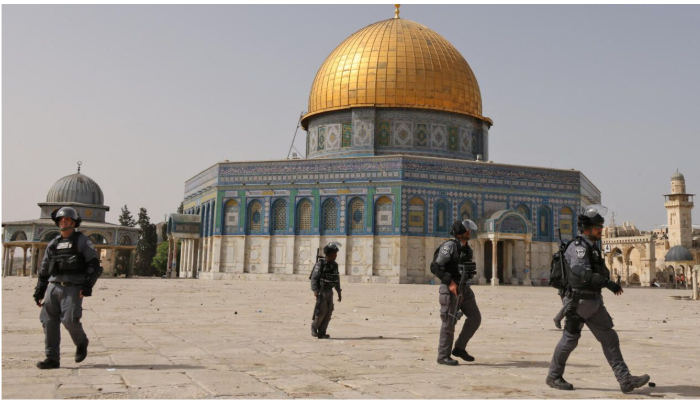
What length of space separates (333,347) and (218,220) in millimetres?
30009

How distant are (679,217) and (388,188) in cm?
4238

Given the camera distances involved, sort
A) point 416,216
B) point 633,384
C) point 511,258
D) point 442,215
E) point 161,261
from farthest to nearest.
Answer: point 161,261 < point 511,258 < point 442,215 < point 416,216 < point 633,384

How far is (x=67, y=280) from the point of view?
6359 mm

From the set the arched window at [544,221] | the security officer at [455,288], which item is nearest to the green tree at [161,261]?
the arched window at [544,221]

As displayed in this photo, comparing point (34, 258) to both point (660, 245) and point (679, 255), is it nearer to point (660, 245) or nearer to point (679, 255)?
point (679, 255)

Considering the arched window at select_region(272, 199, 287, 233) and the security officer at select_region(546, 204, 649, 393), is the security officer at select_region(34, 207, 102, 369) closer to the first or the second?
the security officer at select_region(546, 204, 649, 393)

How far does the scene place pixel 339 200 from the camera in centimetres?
3497

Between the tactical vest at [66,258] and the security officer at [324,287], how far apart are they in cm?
329

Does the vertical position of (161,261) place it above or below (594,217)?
below

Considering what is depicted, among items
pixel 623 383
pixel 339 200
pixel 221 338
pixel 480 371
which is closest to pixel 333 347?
pixel 221 338

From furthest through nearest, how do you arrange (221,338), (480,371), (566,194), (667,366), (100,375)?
(566,194)
(221,338)
(667,366)
(480,371)
(100,375)

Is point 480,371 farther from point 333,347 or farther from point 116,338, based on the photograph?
point 116,338

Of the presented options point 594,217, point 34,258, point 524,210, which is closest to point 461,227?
point 594,217

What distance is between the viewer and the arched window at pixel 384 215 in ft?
111
